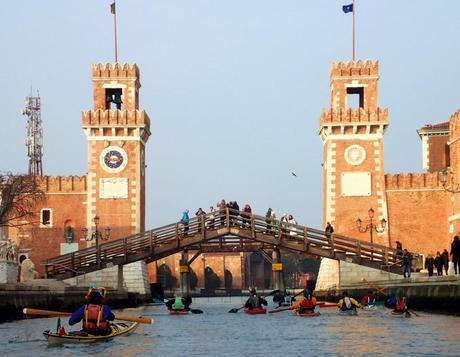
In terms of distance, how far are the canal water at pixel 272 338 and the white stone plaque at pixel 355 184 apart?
25311 millimetres

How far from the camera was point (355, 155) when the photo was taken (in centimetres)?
7019

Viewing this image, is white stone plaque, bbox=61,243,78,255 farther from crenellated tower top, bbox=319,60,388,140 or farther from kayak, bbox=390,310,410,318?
kayak, bbox=390,310,410,318

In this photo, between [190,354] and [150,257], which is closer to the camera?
[190,354]

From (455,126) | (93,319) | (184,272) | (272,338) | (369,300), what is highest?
(455,126)

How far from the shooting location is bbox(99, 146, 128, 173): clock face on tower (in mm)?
70500

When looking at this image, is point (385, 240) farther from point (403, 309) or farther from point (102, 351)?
point (102, 351)

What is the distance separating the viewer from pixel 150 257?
62.8 meters

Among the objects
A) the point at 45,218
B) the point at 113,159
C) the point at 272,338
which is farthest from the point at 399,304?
the point at 45,218

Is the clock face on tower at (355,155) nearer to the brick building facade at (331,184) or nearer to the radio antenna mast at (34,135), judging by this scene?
the brick building facade at (331,184)

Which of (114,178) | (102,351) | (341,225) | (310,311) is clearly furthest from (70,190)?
(102,351)

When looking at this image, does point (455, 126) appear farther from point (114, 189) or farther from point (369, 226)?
point (114, 189)

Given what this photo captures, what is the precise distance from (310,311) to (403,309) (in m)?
4.69

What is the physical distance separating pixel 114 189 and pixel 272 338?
37.0 m

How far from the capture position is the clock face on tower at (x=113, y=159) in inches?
2776
